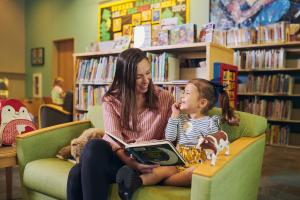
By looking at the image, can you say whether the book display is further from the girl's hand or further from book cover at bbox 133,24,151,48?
the girl's hand

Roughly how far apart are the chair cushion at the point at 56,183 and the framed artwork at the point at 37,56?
5922 mm

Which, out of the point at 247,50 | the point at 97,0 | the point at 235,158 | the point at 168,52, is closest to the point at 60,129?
the point at 235,158

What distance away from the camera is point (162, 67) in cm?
291

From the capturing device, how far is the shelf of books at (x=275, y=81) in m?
4.02

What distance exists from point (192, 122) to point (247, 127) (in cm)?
31

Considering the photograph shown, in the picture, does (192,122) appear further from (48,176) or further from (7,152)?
(7,152)

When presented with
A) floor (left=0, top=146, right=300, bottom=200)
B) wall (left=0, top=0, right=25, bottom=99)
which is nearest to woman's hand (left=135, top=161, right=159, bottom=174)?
floor (left=0, top=146, right=300, bottom=200)

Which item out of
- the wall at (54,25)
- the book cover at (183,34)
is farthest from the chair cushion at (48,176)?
the wall at (54,25)

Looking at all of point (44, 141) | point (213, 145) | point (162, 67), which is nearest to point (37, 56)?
point (162, 67)

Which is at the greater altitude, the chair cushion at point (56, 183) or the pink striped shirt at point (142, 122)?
the pink striped shirt at point (142, 122)

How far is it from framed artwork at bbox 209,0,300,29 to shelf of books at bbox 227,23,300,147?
0.78ft

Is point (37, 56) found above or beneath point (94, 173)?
above

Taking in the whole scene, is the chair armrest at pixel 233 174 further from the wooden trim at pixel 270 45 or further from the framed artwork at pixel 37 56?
the framed artwork at pixel 37 56

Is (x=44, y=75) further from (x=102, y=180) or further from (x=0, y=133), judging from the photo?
(x=102, y=180)
